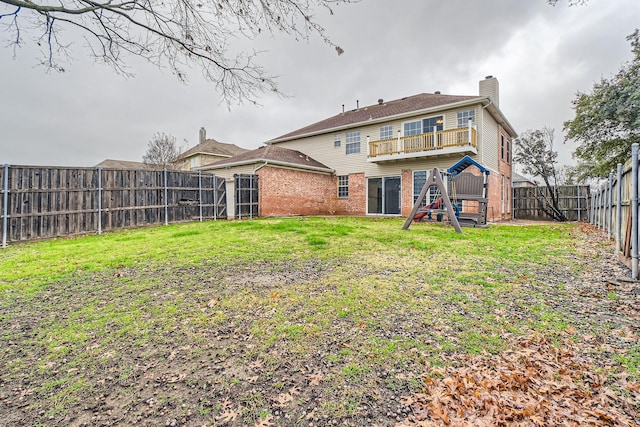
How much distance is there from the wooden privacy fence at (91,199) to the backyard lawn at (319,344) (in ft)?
13.4

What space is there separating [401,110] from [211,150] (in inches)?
911

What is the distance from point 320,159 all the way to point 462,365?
18.0m

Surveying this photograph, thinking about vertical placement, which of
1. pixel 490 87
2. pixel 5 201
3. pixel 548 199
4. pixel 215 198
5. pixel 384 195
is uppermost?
pixel 490 87

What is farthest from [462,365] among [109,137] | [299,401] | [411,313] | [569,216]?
[109,137]

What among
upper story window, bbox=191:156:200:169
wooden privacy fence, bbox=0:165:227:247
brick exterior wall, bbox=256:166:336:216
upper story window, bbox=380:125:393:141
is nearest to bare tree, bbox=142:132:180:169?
upper story window, bbox=191:156:200:169

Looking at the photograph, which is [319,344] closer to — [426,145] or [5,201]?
[5,201]

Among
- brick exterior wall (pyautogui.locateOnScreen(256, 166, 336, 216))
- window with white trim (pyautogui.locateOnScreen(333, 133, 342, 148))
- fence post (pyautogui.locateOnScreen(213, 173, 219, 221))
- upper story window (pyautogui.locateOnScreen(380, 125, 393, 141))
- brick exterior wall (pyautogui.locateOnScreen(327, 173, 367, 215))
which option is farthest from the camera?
window with white trim (pyautogui.locateOnScreen(333, 133, 342, 148))

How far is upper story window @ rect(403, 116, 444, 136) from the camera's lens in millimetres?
14508

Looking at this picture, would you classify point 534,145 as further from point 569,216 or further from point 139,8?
point 139,8

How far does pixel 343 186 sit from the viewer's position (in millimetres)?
18562

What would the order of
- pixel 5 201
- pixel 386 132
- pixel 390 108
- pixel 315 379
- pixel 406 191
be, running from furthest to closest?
pixel 390 108
pixel 386 132
pixel 406 191
pixel 5 201
pixel 315 379

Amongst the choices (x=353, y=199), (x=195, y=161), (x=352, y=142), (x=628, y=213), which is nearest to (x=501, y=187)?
(x=353, y=199)

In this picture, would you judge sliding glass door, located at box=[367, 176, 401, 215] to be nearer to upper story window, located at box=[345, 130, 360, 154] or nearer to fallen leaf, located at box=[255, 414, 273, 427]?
upper story window, located at box=[345, 130, 360, 154]

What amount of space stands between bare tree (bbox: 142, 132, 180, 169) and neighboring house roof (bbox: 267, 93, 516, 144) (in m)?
15.3
